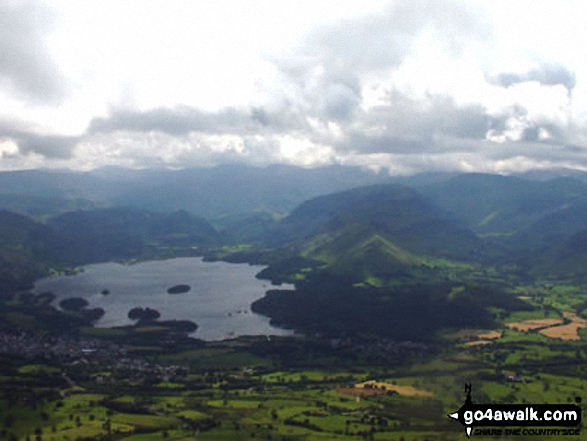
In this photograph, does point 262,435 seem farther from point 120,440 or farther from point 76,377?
point 76,377

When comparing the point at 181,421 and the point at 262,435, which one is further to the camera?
the point at 181,421

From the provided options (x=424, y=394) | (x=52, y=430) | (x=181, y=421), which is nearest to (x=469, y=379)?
(x=424, y=394)

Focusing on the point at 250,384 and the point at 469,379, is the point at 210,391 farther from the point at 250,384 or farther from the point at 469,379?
the point at 469,379

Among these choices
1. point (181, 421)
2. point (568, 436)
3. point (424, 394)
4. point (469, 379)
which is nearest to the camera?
point (568, 436)

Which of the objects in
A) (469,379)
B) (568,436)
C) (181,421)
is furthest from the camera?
(469,379)

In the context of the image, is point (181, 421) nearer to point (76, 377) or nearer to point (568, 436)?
point (76, 377)

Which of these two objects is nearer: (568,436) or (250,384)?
(568,436)

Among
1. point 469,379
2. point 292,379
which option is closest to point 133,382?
point 292,379

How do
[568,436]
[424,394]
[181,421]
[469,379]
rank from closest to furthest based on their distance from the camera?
[568,436] < [181,421] < [424,394] < [469,379]

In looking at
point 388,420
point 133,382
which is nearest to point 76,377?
point 133,382
